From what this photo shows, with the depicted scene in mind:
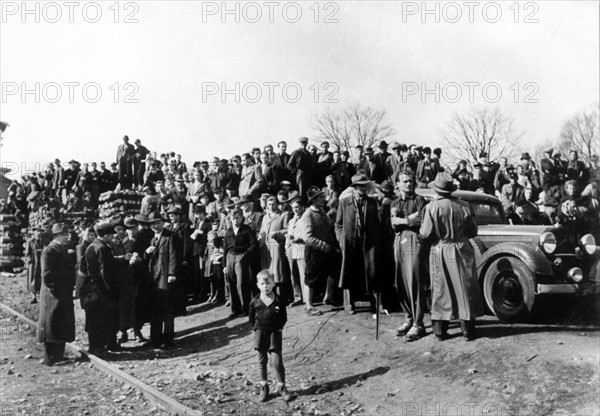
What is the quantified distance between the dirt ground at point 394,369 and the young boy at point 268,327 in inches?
10.2

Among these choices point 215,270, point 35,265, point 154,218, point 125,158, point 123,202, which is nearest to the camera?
point 154,218

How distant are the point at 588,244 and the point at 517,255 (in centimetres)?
84

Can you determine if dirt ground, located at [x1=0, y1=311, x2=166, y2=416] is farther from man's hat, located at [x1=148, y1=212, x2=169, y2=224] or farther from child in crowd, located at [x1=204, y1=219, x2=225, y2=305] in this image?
child in crowd, located at [x1=204, y1=219, x2=225, y2=305]

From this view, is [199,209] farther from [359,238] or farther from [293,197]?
[359,238]

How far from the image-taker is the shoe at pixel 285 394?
6.46m

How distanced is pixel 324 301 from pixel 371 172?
4.72 meters

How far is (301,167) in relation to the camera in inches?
524

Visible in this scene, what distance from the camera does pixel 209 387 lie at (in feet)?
23.6

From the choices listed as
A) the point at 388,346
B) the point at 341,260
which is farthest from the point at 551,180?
the point at 388,346

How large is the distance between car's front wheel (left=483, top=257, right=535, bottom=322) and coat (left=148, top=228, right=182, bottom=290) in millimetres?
4682

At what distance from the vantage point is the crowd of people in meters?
7.02

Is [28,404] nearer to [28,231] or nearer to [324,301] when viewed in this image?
[324,301]

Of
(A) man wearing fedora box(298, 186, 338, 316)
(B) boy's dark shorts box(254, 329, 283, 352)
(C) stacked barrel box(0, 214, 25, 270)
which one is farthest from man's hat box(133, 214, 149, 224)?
(C) stacked barrel box(0, 214, 25, 270)

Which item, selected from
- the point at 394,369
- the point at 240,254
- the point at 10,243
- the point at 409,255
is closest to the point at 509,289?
the point at 409,255
